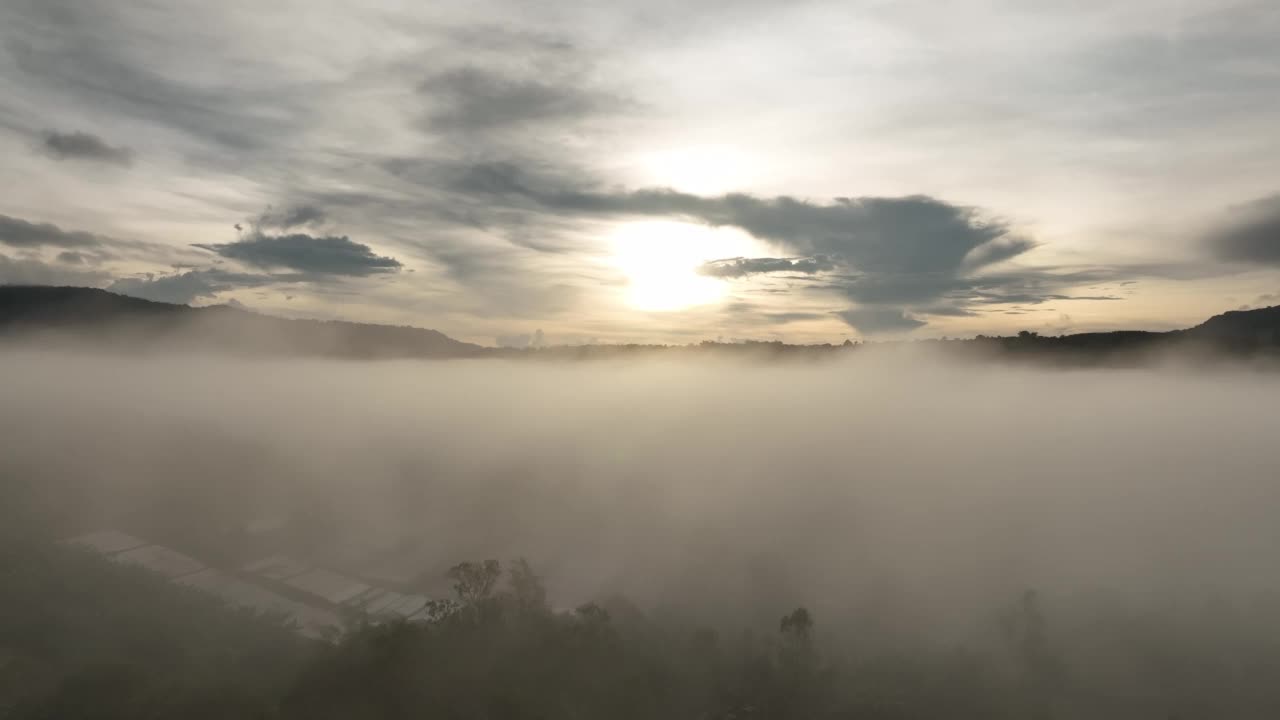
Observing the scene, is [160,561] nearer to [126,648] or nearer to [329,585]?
[329,585]

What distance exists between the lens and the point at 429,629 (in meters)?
119

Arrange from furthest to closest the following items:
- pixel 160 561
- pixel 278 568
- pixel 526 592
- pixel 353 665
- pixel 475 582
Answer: pixel 278 568
pixel 160 561
pixel 526 592
pixel 475 582
pixel 353 665

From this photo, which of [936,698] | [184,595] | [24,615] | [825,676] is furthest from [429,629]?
[936,698]

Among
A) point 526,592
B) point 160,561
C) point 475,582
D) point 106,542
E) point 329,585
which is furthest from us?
point 106,542

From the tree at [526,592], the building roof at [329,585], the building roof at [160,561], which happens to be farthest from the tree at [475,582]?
the building roof at [160,561]

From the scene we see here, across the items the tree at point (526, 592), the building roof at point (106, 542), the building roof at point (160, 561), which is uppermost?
the building roof at point (106, 542)

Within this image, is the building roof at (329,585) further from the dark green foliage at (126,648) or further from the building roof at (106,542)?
the building roof at (106,542)

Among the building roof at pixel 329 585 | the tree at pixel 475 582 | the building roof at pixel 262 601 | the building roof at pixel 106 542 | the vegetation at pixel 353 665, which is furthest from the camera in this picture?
the building roof at pixel 106 542

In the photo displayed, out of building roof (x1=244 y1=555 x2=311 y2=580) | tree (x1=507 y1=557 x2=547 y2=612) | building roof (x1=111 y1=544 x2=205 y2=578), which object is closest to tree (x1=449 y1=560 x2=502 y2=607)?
tree (x1=507 y1=557 x2=547 y2=612)

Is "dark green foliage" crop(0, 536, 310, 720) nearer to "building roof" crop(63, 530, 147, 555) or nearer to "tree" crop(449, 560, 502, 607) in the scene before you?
"building roof" crop(63, 530, 147, 555)

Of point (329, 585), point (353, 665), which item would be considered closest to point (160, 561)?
point (329, 585)

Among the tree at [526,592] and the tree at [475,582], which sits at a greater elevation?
the tree at [475,582]

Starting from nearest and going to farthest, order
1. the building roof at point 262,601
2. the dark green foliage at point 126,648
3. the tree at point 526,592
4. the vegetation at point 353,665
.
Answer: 1. the dark green foliage at point 126,648
2. the vegetation at point 353,665
3. the building roof at point 262,601
4. the tree at point 526,592

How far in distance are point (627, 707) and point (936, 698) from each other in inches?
4438
